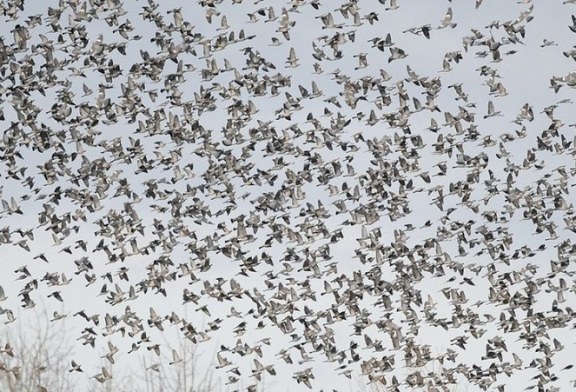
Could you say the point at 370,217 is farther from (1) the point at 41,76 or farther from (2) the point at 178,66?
(1) the point at 41,76

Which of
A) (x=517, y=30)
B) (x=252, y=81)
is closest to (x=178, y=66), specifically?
(x=252, y=81)

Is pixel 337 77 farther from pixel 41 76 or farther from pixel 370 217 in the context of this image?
pixel 41 76

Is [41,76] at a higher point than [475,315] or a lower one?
higher

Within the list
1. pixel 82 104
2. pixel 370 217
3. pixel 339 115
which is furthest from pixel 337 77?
pixel 82 104

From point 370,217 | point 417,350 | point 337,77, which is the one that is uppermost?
point 337,77

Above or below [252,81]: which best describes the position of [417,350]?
below

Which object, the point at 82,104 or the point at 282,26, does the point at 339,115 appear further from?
the point at 82,104

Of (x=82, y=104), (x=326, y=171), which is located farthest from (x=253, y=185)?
(x=82, y=104)
